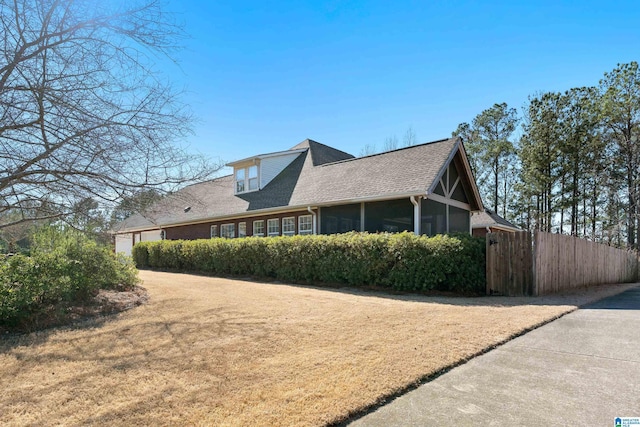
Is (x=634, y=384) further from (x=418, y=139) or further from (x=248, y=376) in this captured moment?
(x=418, y=139)

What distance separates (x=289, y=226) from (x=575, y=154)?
23.3 m

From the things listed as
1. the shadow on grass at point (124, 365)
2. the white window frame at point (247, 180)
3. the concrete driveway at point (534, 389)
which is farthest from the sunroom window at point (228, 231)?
the concrete driveway at point (534, 389)

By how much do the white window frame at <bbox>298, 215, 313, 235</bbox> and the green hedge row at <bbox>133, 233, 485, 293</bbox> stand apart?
2635 millimetres

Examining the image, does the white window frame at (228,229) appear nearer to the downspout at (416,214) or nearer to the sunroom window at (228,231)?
the sunroom window at (228,231)

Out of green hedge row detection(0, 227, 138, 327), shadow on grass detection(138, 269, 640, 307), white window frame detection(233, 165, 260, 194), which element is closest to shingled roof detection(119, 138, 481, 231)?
white window frame detection(233, 165, 260, 194)

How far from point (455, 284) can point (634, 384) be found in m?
6.68

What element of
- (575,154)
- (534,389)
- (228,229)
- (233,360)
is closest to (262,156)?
(228,229)

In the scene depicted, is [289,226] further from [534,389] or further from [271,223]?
[534,389]

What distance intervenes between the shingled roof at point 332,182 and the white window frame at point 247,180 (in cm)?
41

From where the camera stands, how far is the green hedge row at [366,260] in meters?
10.3

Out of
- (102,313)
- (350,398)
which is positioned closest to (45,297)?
(102,313)

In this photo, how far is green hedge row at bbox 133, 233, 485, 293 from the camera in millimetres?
→ 10258

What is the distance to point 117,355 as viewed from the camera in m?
4.48

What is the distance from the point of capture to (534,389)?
358 cm
